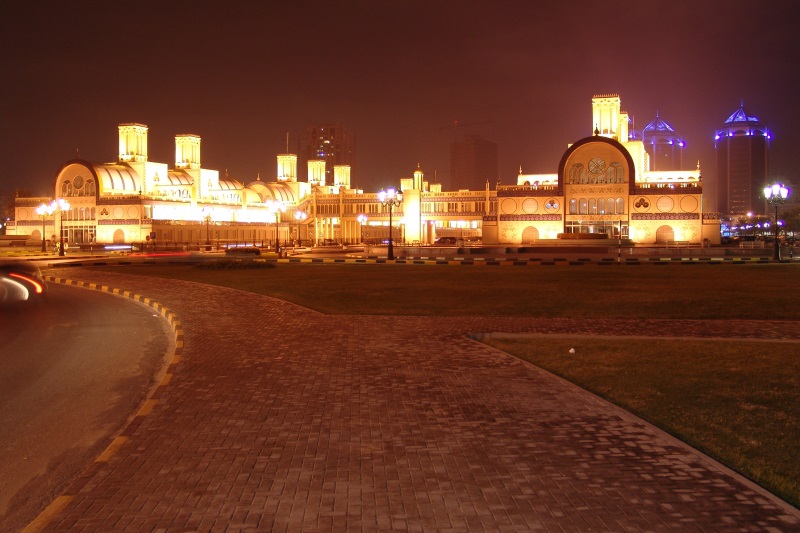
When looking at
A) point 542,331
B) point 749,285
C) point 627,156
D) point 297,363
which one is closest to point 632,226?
point 627,156

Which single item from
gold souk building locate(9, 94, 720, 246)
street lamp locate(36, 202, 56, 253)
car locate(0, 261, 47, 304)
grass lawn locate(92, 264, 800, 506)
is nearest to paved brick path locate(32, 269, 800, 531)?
grass lawn locate(92, 264, 800, 506)

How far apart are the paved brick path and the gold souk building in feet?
172

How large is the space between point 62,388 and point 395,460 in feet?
20.6

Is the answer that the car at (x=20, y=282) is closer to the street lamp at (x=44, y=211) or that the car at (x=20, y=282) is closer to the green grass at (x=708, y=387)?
the green grass at (x=708, y=387)

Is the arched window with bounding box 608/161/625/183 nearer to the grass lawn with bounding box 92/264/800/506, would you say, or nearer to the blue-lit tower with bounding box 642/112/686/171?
the grass lawn with bounding box 92/264/800/506

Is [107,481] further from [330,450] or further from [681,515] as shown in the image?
[681,515]

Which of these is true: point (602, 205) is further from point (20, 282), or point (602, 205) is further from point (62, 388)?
point (62, 388)

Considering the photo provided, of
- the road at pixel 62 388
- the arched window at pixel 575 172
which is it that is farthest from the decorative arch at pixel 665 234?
the road at pixel 62 388

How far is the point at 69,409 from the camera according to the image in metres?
9.16

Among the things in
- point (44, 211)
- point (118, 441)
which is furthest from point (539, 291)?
point (44, 211)

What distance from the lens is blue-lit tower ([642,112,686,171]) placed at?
174500 millimetres

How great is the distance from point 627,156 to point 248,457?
78.1 metres

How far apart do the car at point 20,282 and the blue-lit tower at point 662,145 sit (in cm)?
16708

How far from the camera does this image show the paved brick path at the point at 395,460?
5401 mm
